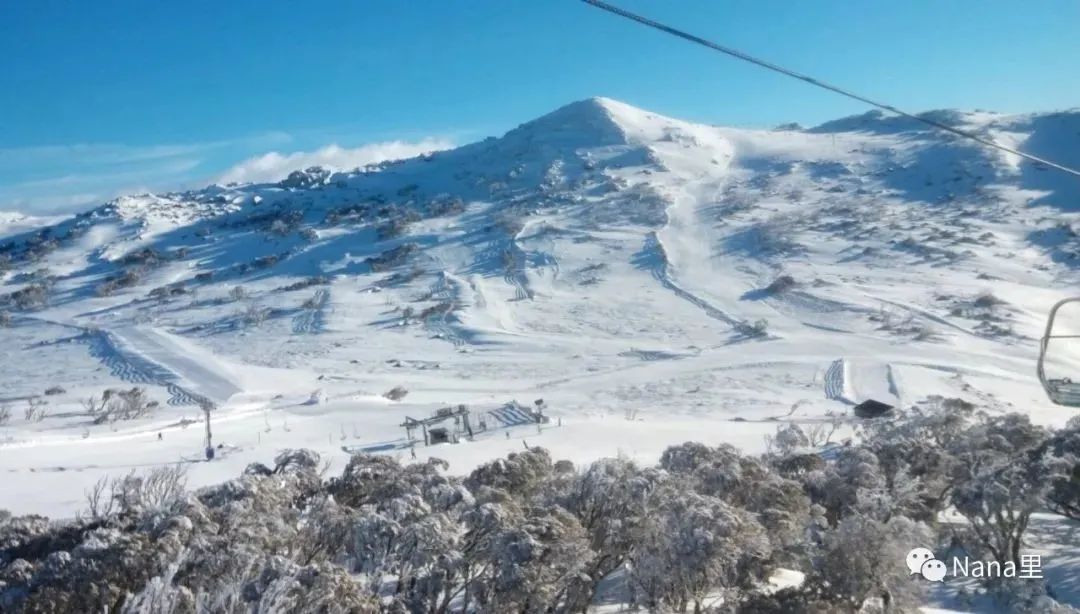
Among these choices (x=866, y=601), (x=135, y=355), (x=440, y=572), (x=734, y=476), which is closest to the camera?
(x=440, y=572)

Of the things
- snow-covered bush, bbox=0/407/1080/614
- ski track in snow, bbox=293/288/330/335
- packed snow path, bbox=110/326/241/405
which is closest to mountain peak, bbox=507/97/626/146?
ski track in snow, bbox=293/288/330/335

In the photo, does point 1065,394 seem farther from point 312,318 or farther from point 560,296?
point 312,318

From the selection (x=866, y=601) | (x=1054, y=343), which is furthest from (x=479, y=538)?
(x=1054, y=343)

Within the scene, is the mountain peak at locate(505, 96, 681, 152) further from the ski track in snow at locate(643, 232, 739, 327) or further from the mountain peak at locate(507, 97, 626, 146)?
the ski track in snow at locate(643, 232, 739, 327)

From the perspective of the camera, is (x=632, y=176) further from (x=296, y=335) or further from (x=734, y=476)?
(x=734, y=476)

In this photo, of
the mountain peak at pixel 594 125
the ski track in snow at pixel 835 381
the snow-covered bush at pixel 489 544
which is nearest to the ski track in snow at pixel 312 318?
the ski track in snow at pixel 835 381

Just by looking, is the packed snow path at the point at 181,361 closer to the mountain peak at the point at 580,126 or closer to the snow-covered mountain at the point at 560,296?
the snow-covered mountain at the point at 560,296

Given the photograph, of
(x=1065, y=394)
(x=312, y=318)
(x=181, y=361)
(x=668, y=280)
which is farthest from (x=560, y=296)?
(x=1065, y=394)

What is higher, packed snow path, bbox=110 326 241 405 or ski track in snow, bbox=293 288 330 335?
ski track in snow, bbox=293 288 330 335
